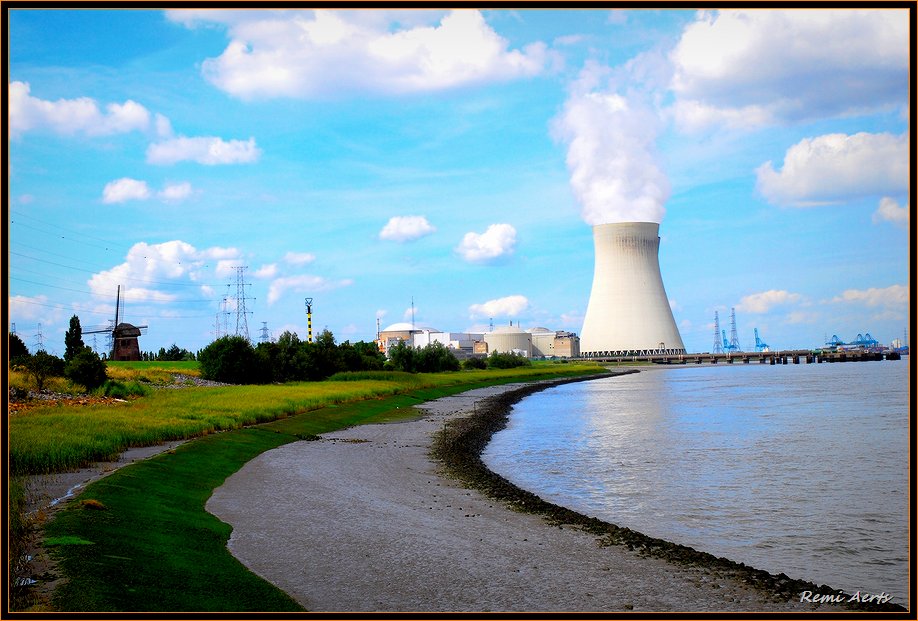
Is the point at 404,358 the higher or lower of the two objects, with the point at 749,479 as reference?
higher

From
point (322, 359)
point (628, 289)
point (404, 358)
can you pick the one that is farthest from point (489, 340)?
point (322, 359)

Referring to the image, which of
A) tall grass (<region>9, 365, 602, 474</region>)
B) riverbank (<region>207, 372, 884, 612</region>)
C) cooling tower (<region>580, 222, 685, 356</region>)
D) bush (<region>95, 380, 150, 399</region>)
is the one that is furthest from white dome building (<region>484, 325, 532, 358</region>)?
riverbank (<region>207, 372, 884, 612</region>)

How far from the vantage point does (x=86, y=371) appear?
2544cm

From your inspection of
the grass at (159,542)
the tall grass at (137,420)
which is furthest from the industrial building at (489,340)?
the grass at (159,542)

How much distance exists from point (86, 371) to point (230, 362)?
1255 centimetres

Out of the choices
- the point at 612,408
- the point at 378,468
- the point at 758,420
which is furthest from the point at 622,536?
the point at 612,408

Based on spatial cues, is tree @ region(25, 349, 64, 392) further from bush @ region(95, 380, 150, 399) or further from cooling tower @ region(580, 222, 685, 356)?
cooling tower @ region(580, 222, 685, 356)

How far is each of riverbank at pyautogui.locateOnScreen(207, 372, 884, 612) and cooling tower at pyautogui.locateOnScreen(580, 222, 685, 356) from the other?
53849mm

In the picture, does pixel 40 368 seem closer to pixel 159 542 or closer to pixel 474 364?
pixel 159 542

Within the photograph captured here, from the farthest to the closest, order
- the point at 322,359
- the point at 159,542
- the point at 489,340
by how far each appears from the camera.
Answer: the point at 489,340, the point at 322,359, the point at 159,542

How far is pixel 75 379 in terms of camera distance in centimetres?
2522
